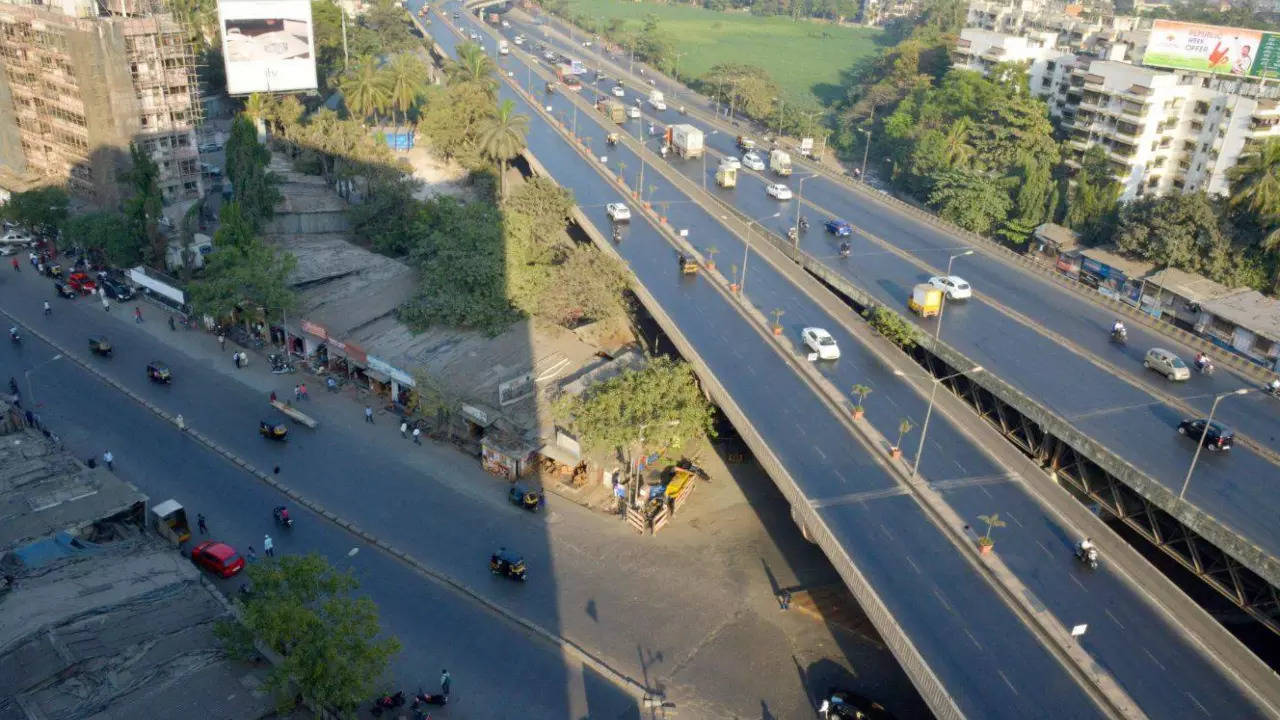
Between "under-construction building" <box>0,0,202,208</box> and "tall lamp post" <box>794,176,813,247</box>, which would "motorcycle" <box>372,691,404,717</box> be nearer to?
"tall lamp post" <box>794,176,813,247</box>

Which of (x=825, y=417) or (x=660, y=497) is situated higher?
(x=825, y=417)

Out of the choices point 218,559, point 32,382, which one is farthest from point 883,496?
point 32,382

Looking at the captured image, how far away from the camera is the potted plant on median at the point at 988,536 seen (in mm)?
37688

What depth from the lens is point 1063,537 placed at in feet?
129

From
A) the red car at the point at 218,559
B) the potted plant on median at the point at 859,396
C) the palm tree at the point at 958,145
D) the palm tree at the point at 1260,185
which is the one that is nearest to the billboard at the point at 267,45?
the red car at the point at 218,559

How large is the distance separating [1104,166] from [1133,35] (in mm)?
43446

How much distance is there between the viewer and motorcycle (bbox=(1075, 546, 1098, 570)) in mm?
37531

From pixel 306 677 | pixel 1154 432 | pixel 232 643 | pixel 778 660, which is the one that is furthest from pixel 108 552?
pixel 1154 432

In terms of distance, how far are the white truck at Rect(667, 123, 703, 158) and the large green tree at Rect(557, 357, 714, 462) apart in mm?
57320

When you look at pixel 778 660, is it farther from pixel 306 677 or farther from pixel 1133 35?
pixel 1133 35

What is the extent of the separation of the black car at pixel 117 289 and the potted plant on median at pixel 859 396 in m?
57.4

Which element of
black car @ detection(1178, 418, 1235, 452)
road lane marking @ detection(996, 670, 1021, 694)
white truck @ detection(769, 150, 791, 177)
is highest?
white truck @ detection(769, 150, 791, 177)

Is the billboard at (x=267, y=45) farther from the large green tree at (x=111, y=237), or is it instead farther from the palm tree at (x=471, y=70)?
the large green tree at (x=111, y=237)

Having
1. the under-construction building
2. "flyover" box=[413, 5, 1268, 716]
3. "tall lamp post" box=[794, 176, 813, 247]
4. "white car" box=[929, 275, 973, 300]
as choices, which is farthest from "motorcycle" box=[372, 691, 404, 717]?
the under-construction building
